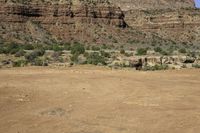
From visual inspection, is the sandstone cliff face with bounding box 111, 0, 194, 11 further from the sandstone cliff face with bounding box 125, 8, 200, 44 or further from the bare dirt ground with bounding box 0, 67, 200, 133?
the bare dirt ground with bounding box 0, 67, 200, 133

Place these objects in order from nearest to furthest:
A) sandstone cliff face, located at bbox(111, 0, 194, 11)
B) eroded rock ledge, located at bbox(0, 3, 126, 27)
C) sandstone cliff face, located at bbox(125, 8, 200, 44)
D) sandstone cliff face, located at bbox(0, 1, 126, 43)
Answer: sandstone cliff face, located at bbox(0, 1, 126, 43) < eroded rock ledge, located at bbox(0, 3, 126, 27) < sandstone cliff face, located at bbox(125, 8, 200, 44) < sandstone cliff face, located at bbox(111, 0, 194, 11)

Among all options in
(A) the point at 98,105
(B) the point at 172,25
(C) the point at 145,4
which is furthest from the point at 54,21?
(A) the point at 98,105

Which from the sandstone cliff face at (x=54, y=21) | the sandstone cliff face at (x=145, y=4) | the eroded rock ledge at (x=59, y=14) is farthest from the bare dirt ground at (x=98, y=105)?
the sandstone cliff face at (x=145, y=4)

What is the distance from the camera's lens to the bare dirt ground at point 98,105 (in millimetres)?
12430

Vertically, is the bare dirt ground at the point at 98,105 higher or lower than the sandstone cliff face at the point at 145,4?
lower

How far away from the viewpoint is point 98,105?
15.2 meters

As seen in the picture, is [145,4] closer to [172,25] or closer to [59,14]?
[172,25]

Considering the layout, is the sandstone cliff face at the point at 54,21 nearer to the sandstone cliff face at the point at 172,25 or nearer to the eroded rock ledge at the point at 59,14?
the eroded rock ledge at the point at 59,14

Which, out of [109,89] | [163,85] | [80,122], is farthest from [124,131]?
[163,85]

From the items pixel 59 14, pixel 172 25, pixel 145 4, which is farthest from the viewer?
pixel 145 4

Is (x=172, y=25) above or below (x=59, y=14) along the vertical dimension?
below

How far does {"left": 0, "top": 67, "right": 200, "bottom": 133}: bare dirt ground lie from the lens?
40.8ft

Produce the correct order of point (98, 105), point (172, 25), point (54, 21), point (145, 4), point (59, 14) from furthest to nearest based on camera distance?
point (145, 4), point (172, 25), point (59, 14), point (54, 21), point (98, 105)

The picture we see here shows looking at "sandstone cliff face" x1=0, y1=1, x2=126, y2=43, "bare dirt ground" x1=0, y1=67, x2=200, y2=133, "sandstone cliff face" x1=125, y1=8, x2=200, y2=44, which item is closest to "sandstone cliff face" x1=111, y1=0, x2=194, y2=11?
"sandstone cliff face" x1=125, y1=8, x2=200, y2=44
